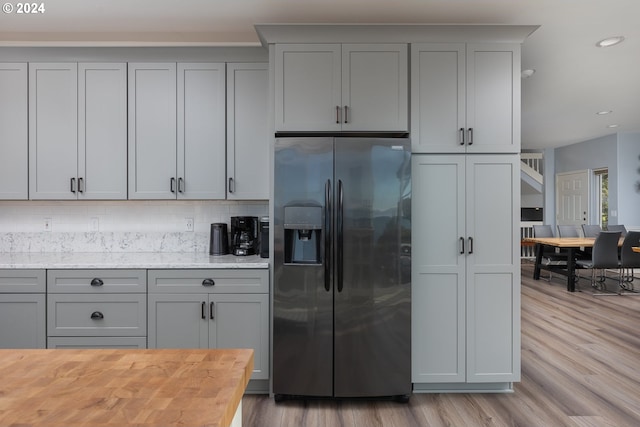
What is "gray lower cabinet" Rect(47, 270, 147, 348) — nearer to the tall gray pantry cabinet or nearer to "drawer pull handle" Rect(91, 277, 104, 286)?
"drawer pull handle" Rect(91, 277, 104, 286)

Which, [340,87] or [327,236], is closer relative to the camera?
[327,236]

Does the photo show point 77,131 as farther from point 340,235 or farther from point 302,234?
point 340,235

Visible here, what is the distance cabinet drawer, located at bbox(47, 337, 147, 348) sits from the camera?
250 cm

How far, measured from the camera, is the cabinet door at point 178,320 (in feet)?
8.21

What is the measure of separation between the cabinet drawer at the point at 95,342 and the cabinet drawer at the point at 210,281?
14.1 inches

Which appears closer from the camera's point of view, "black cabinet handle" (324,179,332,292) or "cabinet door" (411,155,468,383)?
"black cabinet handle" (324,179,332,292)

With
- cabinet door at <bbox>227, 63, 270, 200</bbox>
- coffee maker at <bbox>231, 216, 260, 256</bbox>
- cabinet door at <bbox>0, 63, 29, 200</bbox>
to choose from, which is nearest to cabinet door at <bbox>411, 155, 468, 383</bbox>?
cabinet door at <bbox>227, 63, 270, 200</bbox>

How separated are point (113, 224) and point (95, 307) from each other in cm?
85

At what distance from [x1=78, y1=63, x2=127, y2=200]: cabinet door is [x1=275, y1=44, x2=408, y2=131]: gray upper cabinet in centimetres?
123

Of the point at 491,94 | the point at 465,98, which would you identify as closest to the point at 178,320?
the point at 465,98

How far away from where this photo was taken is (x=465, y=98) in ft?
8.21

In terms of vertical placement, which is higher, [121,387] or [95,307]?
[121,387]

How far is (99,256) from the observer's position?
9.42 feet

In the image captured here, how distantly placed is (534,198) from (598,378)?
8365 millimetres
